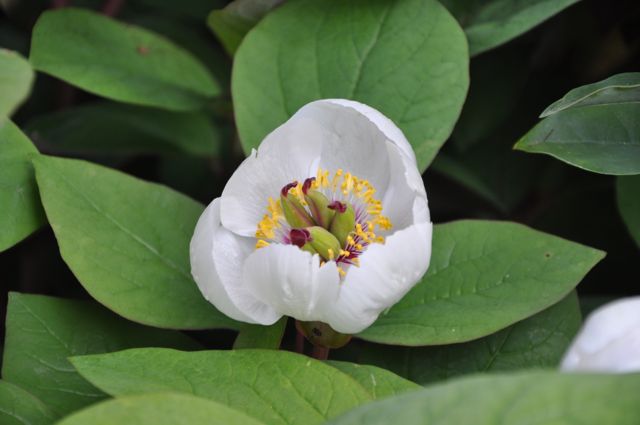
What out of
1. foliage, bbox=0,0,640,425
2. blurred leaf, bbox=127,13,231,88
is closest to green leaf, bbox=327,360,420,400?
foliage, bbox=0,0,640,425

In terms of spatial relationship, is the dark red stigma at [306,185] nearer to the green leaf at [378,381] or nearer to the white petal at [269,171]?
the white petal at [269,171]

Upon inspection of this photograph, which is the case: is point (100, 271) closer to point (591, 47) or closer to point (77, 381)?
point (77, 381)

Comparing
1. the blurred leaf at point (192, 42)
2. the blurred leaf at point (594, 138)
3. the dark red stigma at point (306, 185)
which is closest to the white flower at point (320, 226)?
the dark red stigma at point (306, 185)

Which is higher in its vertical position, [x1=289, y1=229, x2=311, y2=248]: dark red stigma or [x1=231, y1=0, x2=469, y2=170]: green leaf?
[x1=231, y1=0, x2=469, y2=170]: green leaf

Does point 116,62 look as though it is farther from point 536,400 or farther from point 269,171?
point 536,400

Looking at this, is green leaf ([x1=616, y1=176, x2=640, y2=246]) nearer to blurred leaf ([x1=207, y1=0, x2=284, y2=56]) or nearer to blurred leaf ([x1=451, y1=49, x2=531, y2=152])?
blurred leaf ([x1=451, y1=49, x2=531, y2=152])

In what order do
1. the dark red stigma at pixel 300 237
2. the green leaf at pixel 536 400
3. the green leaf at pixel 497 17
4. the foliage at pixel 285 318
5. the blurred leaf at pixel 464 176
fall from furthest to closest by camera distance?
the blurred leaf at pixel 464 176
the green leaf at pixel 497 17
the dark red stigma at pixel 300 237
the foliage at pixel 285 318
the green leaf at pixel 536 400
